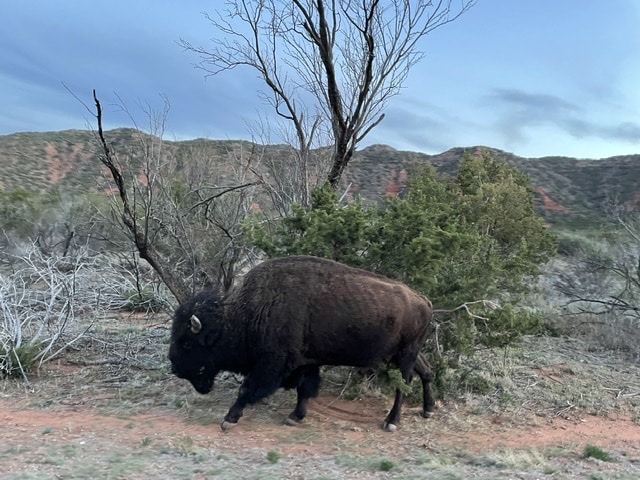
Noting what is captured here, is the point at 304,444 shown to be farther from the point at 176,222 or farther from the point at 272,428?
the point at 176,222

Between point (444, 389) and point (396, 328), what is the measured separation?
193 centimetres

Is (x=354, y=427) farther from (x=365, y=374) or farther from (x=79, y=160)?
(x=79, y=160)

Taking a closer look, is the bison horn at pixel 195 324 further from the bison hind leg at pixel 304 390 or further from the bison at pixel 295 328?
the bison hind leg at pixel 304 390

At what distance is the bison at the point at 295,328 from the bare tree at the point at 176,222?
1.27 metres

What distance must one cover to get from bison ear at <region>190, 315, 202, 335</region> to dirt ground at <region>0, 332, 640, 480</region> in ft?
3.61

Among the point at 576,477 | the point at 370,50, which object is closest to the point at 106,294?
the point at 370,50

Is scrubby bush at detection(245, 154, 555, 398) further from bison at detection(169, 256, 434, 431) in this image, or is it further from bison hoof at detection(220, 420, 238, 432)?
bison hoof at detection(220, 420, 238, 432)

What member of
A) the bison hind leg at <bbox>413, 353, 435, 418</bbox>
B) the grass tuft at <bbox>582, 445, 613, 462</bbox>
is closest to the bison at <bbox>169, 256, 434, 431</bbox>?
the bison hind leg at <bbox>413, 353, 435, 418</bbox>

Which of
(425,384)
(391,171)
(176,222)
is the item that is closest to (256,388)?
(425,384)

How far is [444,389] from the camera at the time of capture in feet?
30.9

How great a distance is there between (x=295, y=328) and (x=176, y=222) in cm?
460

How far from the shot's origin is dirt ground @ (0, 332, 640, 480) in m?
6.37

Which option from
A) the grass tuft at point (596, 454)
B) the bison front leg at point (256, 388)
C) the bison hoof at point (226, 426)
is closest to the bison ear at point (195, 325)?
the bison front leg at point (256, 388)

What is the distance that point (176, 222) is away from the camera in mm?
11617
